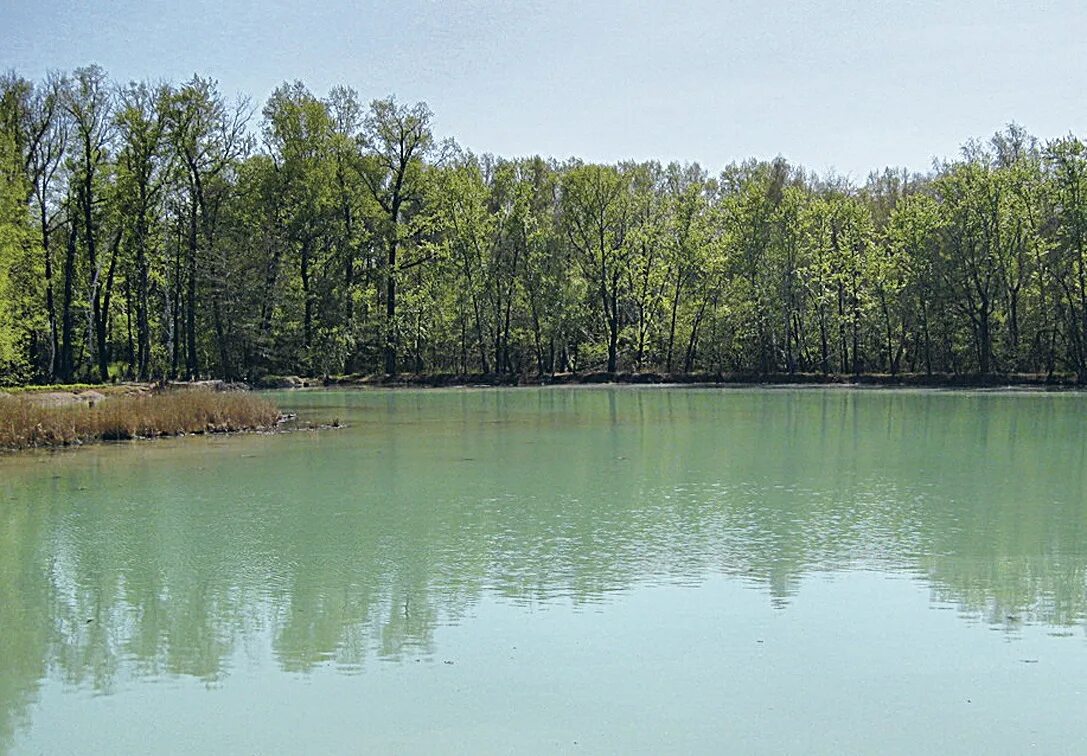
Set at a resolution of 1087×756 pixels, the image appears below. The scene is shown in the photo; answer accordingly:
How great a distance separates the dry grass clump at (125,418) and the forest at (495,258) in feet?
54.9

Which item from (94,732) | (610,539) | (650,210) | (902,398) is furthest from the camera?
(650,210)

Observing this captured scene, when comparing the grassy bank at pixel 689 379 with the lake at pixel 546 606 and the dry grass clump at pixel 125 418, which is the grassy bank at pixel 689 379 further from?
the lake at pixel 546 606

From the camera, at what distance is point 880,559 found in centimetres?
1060

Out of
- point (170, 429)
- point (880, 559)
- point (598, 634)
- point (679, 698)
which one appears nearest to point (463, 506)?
point (880, 559)

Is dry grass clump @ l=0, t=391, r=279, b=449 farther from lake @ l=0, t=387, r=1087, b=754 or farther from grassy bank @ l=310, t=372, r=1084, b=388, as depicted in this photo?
grassy bank @ l=310, t=372, r=1084, b=388

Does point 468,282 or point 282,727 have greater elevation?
point 468,282

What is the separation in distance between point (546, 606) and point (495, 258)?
4662cm

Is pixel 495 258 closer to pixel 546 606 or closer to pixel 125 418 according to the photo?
pixel 125 418

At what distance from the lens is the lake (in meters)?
6.23

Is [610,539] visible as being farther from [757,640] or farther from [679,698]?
[679,698]

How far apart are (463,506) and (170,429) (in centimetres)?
1205

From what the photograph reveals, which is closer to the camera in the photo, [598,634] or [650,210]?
[598,634]

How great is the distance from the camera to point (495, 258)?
54781mm

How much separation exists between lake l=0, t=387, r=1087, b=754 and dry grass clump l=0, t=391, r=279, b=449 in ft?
12.8
